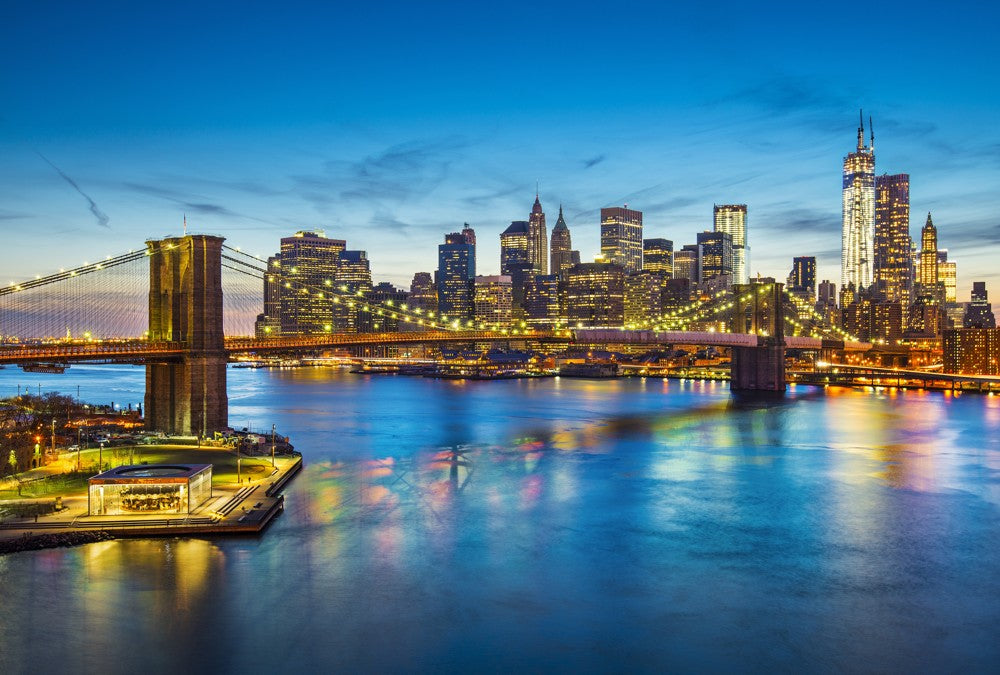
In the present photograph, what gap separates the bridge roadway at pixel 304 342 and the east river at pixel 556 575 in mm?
6670

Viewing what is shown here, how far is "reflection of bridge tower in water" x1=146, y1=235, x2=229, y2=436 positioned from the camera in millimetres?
31094

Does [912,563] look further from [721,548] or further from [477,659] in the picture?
[477,659]

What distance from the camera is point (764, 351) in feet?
235

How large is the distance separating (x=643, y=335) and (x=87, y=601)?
51.5 m

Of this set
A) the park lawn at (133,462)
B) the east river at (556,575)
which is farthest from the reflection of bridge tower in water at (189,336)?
the east river at (556,575)

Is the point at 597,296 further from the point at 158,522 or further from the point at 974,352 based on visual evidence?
the point at 158,522

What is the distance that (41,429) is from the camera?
34.5m

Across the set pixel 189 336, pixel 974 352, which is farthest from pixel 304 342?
pixel 974 352

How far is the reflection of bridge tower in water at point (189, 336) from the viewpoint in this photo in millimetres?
31094

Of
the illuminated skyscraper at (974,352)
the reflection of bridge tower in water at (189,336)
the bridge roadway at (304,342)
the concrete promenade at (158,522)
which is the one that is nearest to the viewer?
the concrete promenade at (158,522)

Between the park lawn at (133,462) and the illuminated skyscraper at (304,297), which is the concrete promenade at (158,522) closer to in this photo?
the park lawn at (133,462)

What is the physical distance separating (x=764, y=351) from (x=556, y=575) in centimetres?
5841

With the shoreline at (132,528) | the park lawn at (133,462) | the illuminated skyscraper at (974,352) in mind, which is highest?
the illuminated skyscraper at (974,352)


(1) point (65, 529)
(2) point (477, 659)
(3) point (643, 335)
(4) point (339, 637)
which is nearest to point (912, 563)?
(2) point (477, 659)
